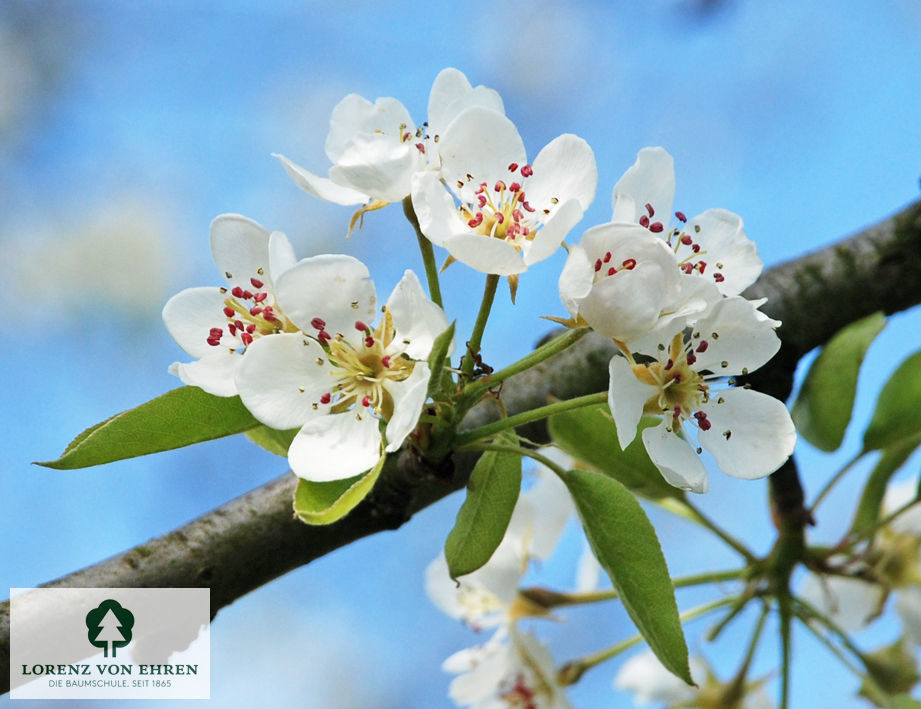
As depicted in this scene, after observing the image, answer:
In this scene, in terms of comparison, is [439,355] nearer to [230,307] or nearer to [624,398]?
[624,398]

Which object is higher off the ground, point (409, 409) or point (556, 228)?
point (556, 228)

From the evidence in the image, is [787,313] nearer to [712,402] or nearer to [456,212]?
[712,402]

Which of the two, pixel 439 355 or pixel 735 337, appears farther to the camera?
pixel 735 337

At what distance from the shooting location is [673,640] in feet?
3.46

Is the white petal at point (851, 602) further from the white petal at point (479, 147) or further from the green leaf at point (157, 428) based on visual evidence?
the green leaf at point (157, 428)

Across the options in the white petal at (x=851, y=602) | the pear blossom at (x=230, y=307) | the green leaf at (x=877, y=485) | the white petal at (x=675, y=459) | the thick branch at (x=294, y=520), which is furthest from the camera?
the white petal at (x=851, y=602)

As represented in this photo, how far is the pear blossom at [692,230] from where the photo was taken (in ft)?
3.70

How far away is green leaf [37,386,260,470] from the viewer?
3.43 ft

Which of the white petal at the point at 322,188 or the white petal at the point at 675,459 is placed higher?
the white petal at the point at 322,188

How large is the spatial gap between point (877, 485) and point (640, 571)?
80 centimetres

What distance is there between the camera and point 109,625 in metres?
1.25

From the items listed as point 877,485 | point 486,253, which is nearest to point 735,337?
point 486,253

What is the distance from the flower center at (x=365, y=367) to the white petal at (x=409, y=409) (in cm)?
7

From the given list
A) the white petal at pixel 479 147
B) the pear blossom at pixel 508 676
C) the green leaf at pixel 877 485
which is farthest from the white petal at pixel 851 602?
the white petal at pixel 479 147
